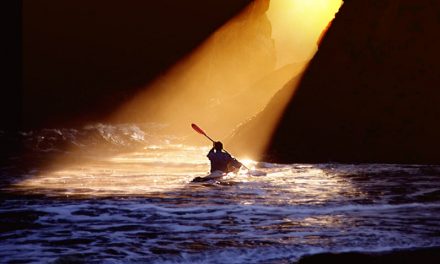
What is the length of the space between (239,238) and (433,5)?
85.9 feet

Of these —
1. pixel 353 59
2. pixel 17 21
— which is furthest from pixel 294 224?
pixel 17 21

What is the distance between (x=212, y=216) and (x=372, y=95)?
21.3m

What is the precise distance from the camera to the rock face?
29.9 m

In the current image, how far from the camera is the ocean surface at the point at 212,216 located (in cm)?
964

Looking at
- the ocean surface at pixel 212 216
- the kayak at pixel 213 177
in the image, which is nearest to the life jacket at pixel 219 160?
the kayak at pixel 213 177

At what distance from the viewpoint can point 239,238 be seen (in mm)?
10562

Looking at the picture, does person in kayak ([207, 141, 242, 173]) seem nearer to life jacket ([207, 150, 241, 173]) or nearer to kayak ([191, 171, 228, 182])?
life jacket ([207, 150, 241, 173])

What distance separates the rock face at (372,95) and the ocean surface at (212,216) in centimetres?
656

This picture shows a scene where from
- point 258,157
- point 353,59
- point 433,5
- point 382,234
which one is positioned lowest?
point 382,234

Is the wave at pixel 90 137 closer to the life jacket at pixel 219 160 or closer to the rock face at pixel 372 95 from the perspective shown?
the rock face at pixel 372 95

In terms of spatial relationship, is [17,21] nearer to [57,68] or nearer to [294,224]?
[57,68]

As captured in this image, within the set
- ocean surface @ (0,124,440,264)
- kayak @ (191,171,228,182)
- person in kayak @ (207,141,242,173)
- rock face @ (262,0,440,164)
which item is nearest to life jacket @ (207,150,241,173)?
person in kayak @ (207,141,242,173)

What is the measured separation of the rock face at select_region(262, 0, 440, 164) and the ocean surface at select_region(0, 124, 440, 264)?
656 centimetres

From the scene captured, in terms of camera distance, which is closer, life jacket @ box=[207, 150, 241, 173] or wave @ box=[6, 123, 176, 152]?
life jacket @ box=[207, 150, 241, 173]
